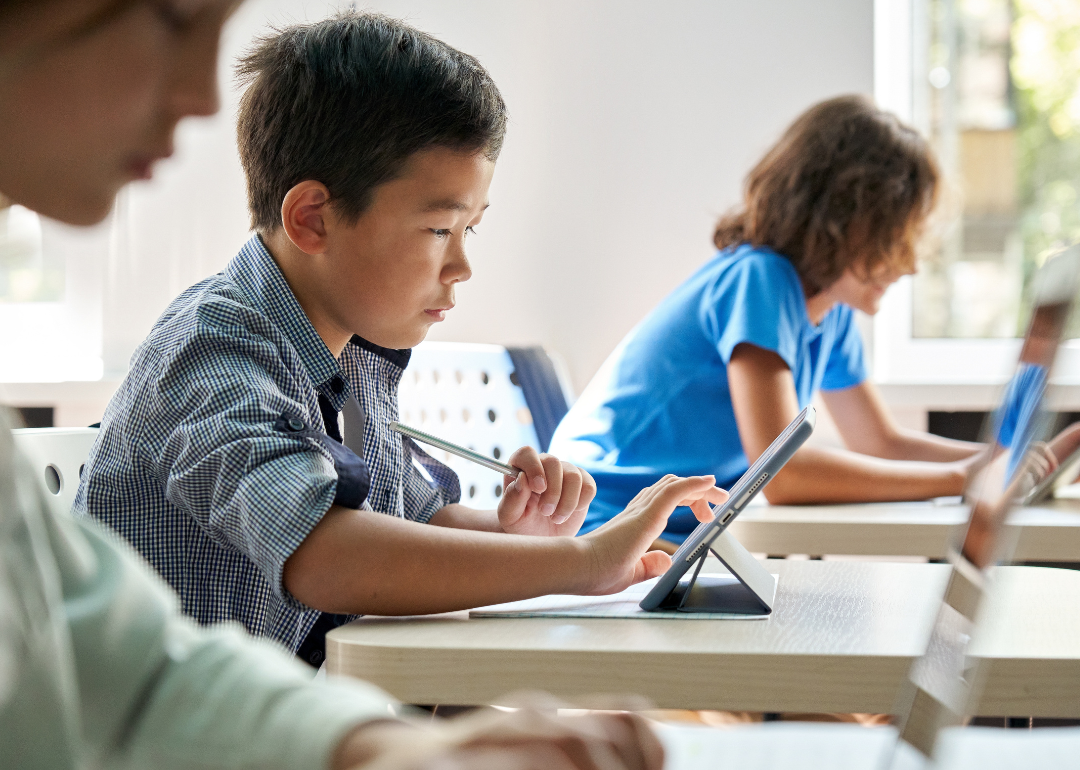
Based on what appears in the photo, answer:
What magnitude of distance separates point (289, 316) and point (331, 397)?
0.26ft

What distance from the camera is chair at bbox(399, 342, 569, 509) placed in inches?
59.0

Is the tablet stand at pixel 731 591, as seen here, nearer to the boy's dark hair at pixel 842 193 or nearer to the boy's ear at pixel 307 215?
the boy's ear at pixel 307 215

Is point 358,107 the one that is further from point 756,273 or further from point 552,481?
point 756,273

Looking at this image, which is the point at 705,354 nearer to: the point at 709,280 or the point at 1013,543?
the point at 709,280

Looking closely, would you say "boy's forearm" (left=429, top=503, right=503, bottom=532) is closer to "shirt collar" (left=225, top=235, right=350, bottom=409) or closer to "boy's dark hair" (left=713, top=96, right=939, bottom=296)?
"shirt collar" (left=225, top=235, right=350, bottom=409)

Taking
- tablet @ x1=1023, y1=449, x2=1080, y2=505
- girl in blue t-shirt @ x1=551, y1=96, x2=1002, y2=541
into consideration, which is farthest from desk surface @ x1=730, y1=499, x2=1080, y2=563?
tablet @ x1=1023, y1=449, x2=1080, y2=505

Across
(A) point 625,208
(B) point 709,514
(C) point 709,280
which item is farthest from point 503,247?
(B) point 709,514

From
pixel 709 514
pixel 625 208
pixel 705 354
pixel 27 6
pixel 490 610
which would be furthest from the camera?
pixel 625 208

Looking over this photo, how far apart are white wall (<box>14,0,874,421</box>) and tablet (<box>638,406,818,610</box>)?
141 cm

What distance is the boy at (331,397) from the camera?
2.25 ft

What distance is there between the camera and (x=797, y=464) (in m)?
1.34

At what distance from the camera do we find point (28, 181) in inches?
13.1

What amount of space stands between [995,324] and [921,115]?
0.50m

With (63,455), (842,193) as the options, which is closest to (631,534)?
(63,455)
